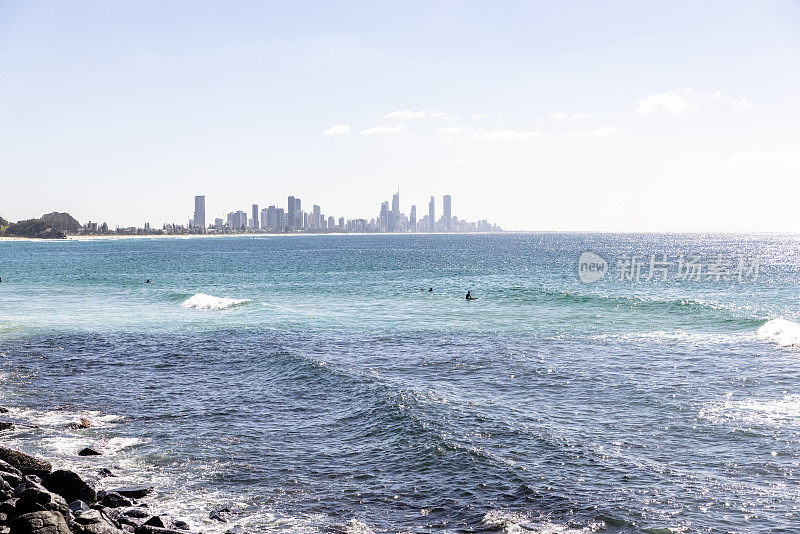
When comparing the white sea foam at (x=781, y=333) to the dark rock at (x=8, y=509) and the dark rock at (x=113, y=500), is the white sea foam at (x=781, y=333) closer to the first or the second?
the dark rock at (x=113, y=500)

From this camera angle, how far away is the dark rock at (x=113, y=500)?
50.3 feet

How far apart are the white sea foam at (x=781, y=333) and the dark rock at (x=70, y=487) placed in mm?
37685

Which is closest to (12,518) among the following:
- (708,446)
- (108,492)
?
(108,492)

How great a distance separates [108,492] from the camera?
15.8 meters

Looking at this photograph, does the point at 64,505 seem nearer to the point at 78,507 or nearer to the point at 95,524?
the point at 78,507

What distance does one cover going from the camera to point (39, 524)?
12.1 metres

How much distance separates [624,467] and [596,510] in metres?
3.11

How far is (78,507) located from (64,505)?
76 cm

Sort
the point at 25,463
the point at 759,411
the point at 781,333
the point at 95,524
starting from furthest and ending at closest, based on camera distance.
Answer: the point at 781,333 → the point at 759,411 → the point at 25,463 → the point at 95,524

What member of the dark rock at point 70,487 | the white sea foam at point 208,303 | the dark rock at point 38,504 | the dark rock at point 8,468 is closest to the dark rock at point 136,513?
the dark rock at point 70,487

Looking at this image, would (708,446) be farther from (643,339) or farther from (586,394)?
(643,339)

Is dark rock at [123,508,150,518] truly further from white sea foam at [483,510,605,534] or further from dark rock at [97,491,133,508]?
white sea foam at [483,510,605,534]

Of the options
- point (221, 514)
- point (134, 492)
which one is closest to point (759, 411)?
point (221, 514)

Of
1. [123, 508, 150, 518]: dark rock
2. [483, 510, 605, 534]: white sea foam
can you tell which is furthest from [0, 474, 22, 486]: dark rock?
[483, 510, 605, 534]: white sea foam
